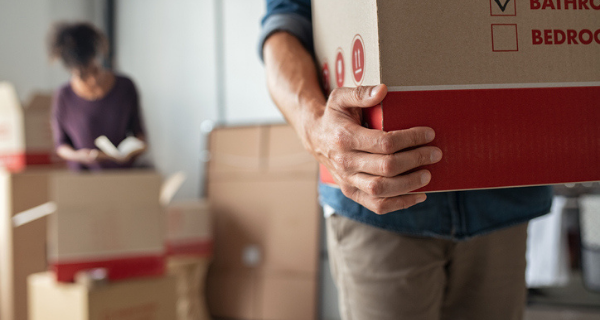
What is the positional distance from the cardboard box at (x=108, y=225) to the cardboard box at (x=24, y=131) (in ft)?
3.06

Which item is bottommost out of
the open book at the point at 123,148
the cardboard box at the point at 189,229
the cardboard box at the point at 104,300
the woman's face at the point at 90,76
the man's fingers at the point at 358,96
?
the cardboard box at the point at 104,300

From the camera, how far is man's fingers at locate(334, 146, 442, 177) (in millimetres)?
482

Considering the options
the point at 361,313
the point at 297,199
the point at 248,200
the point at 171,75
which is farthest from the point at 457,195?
the point at 171,75

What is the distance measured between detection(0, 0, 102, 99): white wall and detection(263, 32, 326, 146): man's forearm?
9.12ft

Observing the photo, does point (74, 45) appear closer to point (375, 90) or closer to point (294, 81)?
point (294, 81)

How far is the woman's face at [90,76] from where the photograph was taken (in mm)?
2109

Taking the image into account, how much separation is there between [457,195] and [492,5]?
295 mm

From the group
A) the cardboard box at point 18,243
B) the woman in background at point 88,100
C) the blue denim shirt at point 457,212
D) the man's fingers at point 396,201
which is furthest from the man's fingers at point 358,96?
the cardboard box at point 18,243

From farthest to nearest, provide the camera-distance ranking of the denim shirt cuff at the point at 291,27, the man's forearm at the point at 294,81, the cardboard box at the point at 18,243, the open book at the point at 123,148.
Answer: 1. the cardboard box at the point at 18,243
2. the open book at the point at 123,148
3. the denim shirt cuff at the point at 291,27
4. the man's forearm at the point at 294,81

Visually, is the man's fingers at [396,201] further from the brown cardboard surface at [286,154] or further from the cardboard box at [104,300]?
the brown cardboard surface at [286,154]

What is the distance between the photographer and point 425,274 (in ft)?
2.31

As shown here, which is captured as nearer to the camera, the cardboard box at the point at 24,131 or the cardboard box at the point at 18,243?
the cardboard box at the point at 18,243

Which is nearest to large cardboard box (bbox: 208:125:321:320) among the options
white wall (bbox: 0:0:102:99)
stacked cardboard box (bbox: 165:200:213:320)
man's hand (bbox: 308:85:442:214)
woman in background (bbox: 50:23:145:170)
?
stacked cardboard box (bbox: 165:200:213:320)

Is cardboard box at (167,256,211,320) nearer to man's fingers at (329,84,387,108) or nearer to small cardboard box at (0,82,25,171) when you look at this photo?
small cardboard box at (0,82,25,171)
